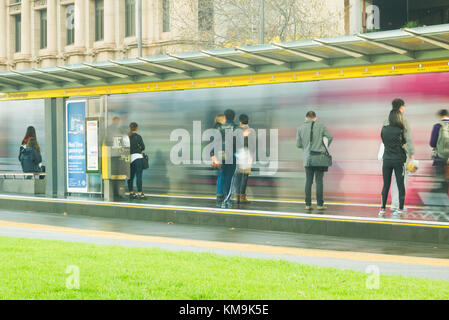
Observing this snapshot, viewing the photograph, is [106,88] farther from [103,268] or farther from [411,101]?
[103,268]

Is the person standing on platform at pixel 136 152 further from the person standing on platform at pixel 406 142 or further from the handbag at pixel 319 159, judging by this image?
the person standing on platform at pixel 406 142

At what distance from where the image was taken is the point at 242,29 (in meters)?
32.3

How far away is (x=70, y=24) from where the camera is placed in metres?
50.0

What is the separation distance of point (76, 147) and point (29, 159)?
8.65 ft

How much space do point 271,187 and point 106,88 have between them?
4.61 m

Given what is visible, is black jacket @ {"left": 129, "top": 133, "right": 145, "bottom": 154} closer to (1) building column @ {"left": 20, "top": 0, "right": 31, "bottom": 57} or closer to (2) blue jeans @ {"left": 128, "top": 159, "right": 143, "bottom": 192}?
(2) blue jeans @ {"left": 128, "top": 159, "right": 143, "bottom": 192}

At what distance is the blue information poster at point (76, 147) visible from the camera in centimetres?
1755

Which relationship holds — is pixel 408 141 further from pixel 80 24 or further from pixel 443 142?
pixel 80 24

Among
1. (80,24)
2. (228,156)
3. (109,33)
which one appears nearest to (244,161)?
(228,156)

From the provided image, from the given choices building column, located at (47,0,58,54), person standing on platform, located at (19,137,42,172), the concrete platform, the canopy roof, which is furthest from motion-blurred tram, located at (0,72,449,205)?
building column, located at (47,0,58,54)

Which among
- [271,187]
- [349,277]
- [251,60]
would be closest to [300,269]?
[349,277]

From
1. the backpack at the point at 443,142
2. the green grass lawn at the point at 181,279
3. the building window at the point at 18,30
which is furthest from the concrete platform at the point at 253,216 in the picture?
the building window at the point at 18,30

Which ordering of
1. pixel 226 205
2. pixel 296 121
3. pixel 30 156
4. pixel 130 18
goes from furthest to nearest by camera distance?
pixel 130 18, pixel 30 156, pixel 296 121, pixel 226 205

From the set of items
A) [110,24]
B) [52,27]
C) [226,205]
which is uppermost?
[52,27]
